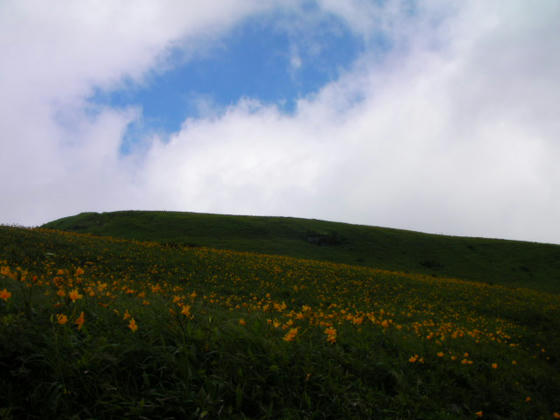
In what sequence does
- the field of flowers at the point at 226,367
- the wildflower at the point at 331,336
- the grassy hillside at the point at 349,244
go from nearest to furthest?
1. the field of flowers at the point at 226,367
2. the wildflower at the point at 331,336
3. the grassy hillside at the point at 349,244

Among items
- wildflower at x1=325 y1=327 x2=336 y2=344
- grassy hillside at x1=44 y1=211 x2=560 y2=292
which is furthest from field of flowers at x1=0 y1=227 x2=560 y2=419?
grassy hillside at x1=44 y1=211 x2=560 y2=292

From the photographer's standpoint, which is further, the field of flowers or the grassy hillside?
the grassy hillside

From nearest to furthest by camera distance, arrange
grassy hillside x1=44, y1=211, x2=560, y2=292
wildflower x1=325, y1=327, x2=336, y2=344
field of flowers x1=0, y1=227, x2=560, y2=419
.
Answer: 1. field of flowers x1=0, y1=227, x2=560, y2=419
2. wildflower x1=325, y1=327, x2=336, y2=344
3. grassy hillside x1=44, y1=211, x2=560, y2=292

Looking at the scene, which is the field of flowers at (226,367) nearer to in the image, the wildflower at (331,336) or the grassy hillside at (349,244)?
the wildflower at (331,336)

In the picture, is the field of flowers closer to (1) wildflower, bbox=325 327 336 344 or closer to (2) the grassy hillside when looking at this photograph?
(1) wildflower, bbox=325 327 336 344

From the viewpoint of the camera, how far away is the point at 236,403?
3.18 meters

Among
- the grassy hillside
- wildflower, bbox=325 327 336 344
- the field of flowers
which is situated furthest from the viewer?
the grassy hillside

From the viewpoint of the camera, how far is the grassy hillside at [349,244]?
1384 inches

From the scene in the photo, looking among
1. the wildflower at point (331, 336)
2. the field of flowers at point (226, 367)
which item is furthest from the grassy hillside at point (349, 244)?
the wildflower at point (331, 336)

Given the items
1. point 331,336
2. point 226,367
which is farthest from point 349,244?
point 226,367

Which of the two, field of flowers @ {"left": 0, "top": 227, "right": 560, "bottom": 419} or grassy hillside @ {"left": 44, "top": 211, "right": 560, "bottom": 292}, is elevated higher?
grassy hillside @ {"left": 44, "top": 211, "right": 560, "bottom": 292}

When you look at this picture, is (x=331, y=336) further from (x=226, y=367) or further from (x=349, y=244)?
(x=349, y=244)

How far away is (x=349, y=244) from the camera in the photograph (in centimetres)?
4328

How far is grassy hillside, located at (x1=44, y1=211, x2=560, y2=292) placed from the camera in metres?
35.2
